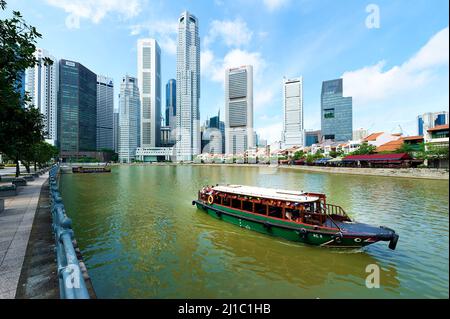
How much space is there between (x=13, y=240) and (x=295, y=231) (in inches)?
515

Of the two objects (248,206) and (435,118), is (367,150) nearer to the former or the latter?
(248,206)

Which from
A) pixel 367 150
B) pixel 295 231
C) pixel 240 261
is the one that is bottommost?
pixel 240 261

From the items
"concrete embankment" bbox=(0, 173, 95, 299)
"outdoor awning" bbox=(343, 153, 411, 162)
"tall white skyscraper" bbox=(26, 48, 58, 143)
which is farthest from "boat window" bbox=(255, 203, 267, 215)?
"tall white skyscraper" bbox=(26, 48, 58, 143)

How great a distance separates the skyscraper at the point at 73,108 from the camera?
166750 mm

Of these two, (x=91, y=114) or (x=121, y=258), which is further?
(x=91, y=114)

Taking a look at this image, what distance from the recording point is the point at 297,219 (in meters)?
13.3

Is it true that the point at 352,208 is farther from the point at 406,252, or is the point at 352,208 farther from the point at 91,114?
the point at 91,114

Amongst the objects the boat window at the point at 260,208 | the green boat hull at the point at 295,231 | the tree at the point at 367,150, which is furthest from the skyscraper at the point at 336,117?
the green boat hull at the point at 295,231

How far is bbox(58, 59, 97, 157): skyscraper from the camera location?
547ft

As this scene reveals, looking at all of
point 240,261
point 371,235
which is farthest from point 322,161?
point 240,261

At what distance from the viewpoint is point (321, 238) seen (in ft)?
39.5

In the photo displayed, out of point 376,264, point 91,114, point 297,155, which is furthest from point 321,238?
point 91,114
